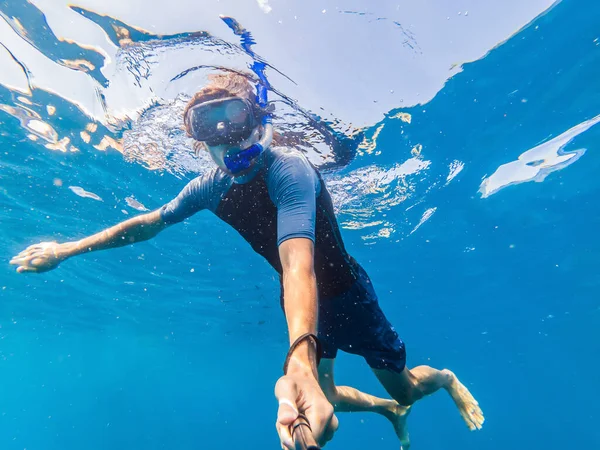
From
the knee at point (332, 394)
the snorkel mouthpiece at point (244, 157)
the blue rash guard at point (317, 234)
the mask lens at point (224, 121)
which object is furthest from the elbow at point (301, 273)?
the knee at point (332, 394)

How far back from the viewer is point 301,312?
8.02 ft

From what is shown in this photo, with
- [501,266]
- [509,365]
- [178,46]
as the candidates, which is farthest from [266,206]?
[509,365]

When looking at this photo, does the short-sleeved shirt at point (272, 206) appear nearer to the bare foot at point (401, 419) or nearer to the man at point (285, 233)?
the man at point (285, 233)

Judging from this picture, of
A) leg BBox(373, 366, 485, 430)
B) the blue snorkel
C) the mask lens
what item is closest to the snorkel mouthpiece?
the blue snorkel

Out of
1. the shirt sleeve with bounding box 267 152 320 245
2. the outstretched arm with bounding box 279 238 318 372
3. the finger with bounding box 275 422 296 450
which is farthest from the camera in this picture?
the shirt sleeve with bounding box 267 152 320 245

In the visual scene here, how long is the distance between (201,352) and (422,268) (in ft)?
123

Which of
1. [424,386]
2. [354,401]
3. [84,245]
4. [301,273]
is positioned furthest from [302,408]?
[354,401]

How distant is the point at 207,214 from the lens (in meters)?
15.1

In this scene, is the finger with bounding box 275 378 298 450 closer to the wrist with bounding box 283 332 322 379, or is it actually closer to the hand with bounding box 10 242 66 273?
the wrist with bounding box 283 332 322 379

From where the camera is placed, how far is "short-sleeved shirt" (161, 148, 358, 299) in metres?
3.67

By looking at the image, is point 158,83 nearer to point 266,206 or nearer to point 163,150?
point 163,150

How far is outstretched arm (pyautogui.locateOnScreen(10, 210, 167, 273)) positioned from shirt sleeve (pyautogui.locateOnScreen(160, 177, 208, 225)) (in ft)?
0.39

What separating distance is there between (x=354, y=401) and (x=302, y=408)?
5.87 meters

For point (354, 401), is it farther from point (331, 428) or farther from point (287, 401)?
point (287, 401)
